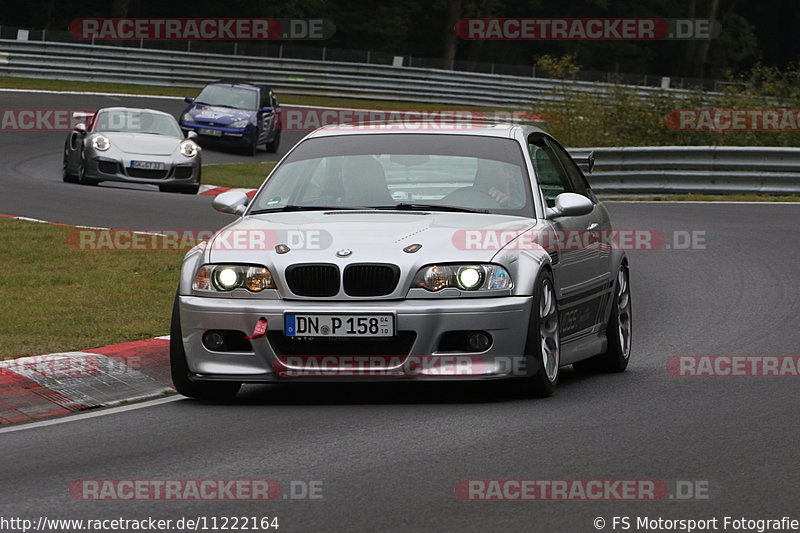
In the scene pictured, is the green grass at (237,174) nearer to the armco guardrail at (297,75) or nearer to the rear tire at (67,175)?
the rear tire at (67,175)

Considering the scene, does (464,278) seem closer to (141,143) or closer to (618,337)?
(618,337)

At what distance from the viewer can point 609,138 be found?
2956 centimetres

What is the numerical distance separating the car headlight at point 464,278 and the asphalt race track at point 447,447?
2.09ft

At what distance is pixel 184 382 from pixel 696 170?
18.7 metres

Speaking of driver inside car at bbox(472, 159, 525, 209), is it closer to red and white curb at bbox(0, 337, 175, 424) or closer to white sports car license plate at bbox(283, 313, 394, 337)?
white sports car license plate at bbox(283, 313, 394, 337)

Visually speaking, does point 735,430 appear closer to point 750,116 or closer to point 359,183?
point 359,183

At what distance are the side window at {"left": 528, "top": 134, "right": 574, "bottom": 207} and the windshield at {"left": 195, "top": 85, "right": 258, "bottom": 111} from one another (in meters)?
25.4

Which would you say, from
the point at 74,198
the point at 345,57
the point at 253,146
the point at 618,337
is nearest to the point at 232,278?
the point at 618,337

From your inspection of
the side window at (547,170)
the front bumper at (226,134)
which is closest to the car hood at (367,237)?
the side window at (547,170)

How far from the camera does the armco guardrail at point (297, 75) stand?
48781mm

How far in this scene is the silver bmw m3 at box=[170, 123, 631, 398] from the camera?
7.91 m

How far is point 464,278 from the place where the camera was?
7.99 meters

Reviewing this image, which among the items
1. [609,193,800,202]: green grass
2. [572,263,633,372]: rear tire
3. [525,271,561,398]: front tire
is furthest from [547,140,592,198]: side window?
[609,193,800,202]: green grass
